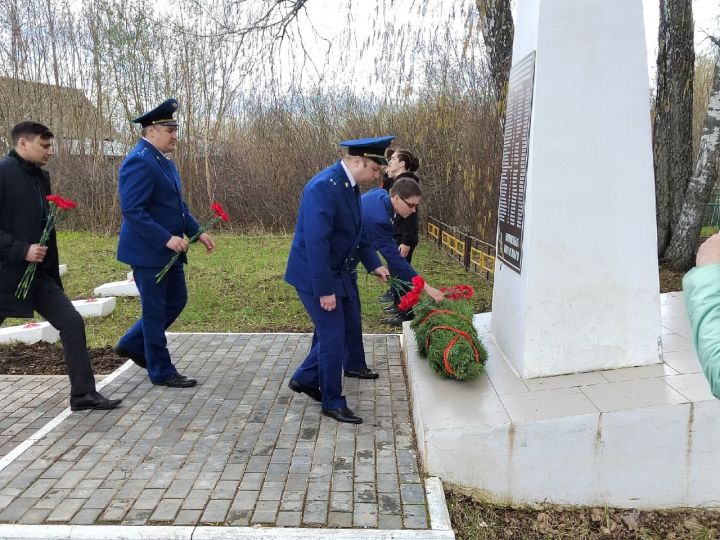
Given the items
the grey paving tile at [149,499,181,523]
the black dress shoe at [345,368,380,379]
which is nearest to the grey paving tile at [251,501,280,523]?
the grey paving tile at [149,499,181,523]

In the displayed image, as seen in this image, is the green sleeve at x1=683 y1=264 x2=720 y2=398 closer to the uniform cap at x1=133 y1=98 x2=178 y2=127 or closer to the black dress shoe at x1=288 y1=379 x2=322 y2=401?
the black dress shoe at x1=288 y1=379 x2=322 y2=401

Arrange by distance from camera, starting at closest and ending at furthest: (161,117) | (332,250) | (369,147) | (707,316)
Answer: (707,316) → (369,147) → (332,250) → (161,117)

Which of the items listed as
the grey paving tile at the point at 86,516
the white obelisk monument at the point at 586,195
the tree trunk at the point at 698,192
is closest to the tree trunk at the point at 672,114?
the tree trunk at the point at 698,192

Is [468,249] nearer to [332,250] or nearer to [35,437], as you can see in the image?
[332,250]

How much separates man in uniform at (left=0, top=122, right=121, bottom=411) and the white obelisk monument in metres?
3.03

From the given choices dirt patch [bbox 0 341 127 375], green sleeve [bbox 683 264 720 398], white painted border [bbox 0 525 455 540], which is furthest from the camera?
dirt patch [bbox 0 341 127 375]

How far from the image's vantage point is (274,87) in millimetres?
9562

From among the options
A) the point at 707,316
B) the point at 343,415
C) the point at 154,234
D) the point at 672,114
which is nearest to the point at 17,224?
the point at 154,234

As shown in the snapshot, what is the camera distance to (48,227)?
4.52 meters

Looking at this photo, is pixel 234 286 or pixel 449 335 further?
pixel 234 286

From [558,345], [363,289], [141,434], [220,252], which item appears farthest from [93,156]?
[558,345]

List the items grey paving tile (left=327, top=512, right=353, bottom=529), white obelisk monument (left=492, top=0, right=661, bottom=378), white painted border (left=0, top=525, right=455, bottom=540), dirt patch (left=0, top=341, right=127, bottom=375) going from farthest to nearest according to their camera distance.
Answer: dirt patch (left=0, top=341, right=127, bottom=375), white obelisk monument (left=492, top=0, right=661, bottom=378), grey paving tile (left=327, top=512, right=353, bottom=529), white painted border (left=0, top=525, right=455, bottom=540)

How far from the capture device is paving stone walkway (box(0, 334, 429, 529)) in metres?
3.24

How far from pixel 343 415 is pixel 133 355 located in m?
2.01
